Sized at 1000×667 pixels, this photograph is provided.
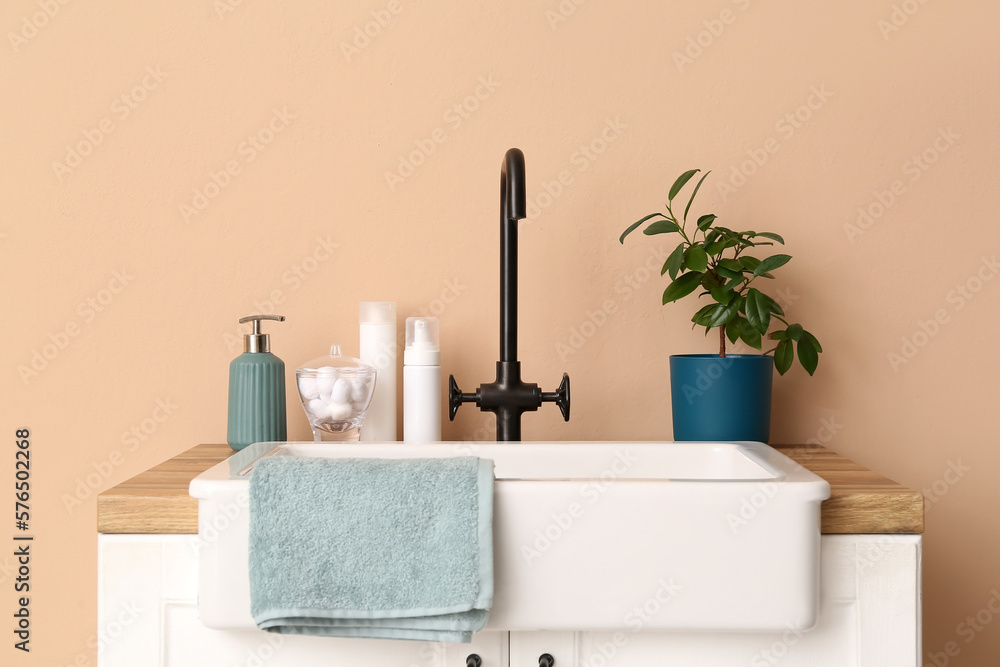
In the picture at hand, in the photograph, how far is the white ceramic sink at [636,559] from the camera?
736 millimetres

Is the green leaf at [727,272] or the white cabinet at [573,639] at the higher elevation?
the green leaf at [727,272]

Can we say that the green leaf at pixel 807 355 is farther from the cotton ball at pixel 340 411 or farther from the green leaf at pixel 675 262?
the cotton ball at pixel 340 411

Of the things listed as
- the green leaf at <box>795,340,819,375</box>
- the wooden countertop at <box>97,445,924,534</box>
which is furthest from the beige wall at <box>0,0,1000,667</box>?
the wooden countertop at <box>97,445,924,534</box>

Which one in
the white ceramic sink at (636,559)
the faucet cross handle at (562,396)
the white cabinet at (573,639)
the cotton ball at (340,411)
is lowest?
the white cabinet at (573,639)

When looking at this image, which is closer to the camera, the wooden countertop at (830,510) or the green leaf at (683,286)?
the wooden countertop at (830,510)

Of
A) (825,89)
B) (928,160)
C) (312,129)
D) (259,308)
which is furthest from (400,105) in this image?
(928,160)

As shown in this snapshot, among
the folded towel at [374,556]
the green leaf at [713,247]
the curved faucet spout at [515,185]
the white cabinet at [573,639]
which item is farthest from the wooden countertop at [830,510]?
the curved faucet spout at [515,185]

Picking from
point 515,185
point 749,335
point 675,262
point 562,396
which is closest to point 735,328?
point 749,335

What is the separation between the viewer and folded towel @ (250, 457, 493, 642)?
2.37 feet

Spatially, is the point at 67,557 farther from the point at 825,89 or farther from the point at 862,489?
the point at 825,89

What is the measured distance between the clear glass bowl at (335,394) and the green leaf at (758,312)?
0.51 meters

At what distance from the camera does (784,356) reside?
1111 millimetres

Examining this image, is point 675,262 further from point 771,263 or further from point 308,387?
point 308,387

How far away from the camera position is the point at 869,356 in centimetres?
120
